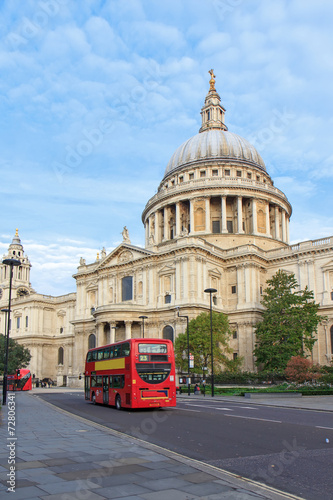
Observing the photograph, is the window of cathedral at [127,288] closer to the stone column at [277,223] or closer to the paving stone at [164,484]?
the stone column at [277,223]

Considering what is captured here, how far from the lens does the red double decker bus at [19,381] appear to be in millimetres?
60944

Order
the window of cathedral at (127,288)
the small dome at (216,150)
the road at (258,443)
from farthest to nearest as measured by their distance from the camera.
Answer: the small dome at (216,150) → the window of cathedral at (127,288) → the road at (258,443)

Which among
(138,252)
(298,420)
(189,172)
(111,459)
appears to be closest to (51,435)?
(111,459)

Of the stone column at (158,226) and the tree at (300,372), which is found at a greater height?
the stone column at (158,226)

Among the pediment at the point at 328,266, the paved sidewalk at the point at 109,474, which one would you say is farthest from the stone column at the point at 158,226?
the paved sidewalk at the point at 109,474

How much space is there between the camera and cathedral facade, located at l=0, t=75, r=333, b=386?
61125mm

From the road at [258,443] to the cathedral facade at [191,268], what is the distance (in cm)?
3689

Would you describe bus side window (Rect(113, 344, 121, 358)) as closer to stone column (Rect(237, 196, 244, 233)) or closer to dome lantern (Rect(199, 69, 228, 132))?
stone column (Rect(237, 196, 244, 233))

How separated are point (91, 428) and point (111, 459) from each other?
Answer: 6.82 m

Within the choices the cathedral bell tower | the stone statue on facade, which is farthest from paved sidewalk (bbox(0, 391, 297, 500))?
the cathedral bell tower

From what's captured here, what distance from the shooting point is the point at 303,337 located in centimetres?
5491

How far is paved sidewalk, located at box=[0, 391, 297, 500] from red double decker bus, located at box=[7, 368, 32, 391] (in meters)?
50.1

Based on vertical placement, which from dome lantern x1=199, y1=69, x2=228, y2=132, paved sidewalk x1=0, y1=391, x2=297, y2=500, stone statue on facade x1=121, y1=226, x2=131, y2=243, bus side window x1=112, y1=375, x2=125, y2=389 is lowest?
paved sidewalk x1=0, y1=391, x2=297, y2=500

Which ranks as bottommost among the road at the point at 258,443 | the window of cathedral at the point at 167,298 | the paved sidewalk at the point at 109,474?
the road at the point at 258,443
